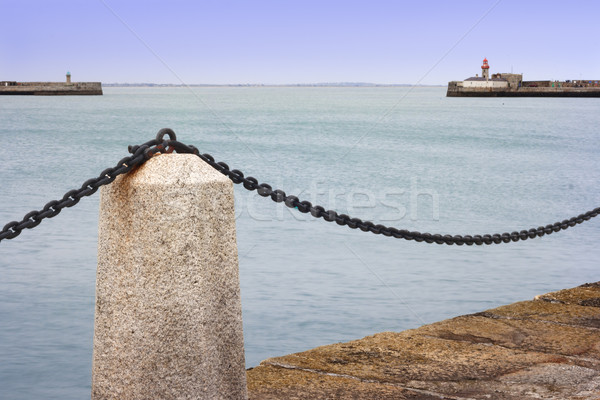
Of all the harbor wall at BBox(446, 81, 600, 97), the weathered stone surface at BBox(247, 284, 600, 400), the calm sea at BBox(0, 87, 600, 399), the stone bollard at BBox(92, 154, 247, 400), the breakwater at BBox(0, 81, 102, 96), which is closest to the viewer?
the stone bollard at BBox(92, 154, 247, 400)

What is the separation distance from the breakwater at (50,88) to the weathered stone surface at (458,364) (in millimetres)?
96717

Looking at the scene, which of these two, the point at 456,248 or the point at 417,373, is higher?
the point at 417,373

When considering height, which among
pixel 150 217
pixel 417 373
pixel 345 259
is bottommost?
pixel 345 259

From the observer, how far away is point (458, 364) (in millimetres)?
4281

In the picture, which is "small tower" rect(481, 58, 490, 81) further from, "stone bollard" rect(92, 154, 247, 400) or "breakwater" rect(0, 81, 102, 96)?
"stone bollard" rect(92, 154, 247, 400)

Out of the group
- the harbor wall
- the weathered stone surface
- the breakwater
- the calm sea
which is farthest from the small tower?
the weathered stone surface

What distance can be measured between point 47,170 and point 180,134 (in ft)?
73.6

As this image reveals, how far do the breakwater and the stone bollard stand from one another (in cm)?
9783

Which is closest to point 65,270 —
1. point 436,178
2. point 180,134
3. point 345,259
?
point 345,259

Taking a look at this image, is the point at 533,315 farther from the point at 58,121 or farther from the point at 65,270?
the point at 58,121

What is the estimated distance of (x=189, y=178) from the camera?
2957 millimetres

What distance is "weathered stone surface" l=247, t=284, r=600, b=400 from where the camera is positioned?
151 inches

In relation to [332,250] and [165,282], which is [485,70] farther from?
[165,282]

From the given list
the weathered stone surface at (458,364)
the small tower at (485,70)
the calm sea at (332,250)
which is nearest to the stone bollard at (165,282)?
the weathered stone surface at (458,364)
